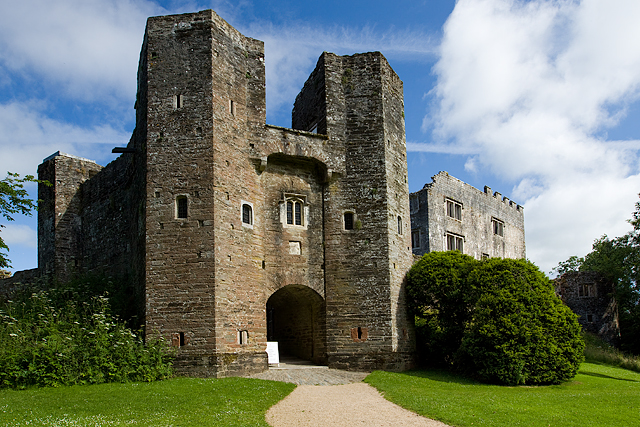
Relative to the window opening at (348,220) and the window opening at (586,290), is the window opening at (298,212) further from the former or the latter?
the window opening at (586,290)

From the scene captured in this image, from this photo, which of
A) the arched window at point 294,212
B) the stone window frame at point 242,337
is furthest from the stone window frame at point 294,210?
the stone window frame at point 242,337

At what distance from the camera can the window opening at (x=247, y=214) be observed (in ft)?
65.7

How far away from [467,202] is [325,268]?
16.8 metres

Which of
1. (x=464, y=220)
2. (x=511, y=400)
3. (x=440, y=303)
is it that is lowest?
(x=511, y=400)

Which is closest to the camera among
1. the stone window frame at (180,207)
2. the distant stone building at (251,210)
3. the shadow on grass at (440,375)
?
the distant stone building at (251,210)

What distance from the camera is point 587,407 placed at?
14.1m

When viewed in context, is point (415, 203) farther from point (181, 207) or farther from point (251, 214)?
point (181, 207)

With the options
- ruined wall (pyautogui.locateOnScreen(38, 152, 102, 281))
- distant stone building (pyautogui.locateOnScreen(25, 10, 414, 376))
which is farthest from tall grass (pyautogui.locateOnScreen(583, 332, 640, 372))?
ruined wall (pyautogui.locateOnScreen(38, 152, 102, 281))

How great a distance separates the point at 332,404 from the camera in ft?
47.2

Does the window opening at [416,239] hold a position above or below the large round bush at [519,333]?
above

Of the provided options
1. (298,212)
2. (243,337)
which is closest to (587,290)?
(298,212)

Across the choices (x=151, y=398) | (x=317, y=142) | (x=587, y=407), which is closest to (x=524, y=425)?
(x=587, y=407)

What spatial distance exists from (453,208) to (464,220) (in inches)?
48.2

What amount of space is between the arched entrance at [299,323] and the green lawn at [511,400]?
2.89 m
